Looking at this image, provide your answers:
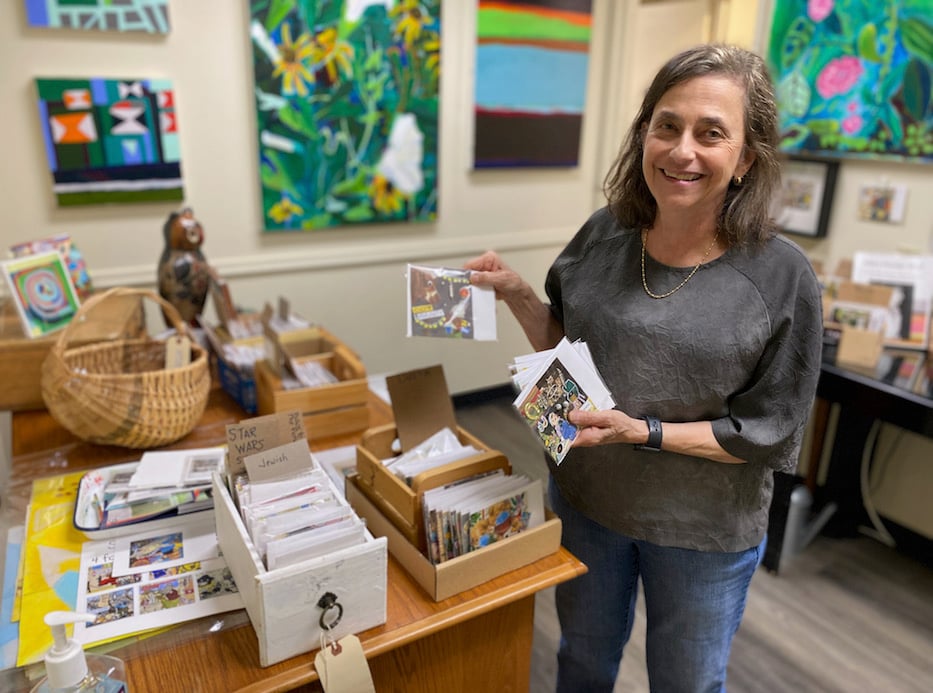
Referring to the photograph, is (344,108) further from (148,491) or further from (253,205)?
(148,491)

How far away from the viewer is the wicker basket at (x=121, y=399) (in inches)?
58.6

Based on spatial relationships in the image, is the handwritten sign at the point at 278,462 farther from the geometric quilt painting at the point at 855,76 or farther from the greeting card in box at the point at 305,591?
the geometric quilt painting at the point at 855,76

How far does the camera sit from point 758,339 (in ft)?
3.77

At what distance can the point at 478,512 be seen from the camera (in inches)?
46.1

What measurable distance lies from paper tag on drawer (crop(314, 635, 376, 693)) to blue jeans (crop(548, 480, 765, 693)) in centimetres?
54

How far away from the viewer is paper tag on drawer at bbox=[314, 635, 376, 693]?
100cm

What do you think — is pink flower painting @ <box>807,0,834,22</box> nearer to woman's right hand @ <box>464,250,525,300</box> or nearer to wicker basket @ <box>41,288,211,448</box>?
woman's right hand @ <box>464,250,525,300</box>

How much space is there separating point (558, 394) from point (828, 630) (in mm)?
1837

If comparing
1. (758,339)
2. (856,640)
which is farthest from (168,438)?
(856,640)

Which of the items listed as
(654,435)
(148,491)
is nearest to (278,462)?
(148,491)

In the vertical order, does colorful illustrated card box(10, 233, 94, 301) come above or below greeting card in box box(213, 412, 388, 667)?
above

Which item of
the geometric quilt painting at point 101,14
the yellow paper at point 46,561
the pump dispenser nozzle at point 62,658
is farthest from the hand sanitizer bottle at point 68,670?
the geometric quilt painting at point 101,14

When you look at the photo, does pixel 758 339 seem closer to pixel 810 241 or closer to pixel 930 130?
pixel 930 130

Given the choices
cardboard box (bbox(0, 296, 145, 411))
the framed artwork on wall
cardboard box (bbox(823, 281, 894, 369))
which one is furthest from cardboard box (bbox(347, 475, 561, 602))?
the framed artwork on wall
